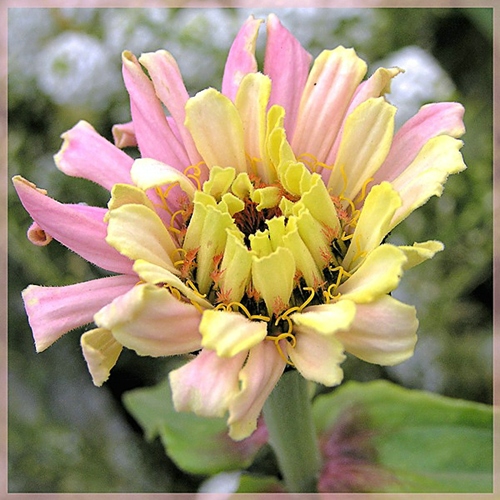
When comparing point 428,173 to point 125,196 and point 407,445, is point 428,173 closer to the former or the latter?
point 125,196

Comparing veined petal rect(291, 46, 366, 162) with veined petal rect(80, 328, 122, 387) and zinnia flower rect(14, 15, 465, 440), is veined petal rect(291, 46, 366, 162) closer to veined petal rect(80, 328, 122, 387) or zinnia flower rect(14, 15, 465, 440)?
zinnia flower rect(14, 15, 465, 440)

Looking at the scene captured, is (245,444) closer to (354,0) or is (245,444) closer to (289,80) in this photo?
(289,80)

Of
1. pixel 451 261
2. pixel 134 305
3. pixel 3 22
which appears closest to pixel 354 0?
pixel 451 261

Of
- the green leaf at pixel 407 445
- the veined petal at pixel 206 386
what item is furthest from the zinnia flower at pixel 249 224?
the green leaf at pixel 407 445

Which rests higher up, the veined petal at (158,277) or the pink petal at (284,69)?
the pink petal at (284,69)

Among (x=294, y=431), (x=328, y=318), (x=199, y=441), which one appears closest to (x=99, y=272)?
(x=199, y=441)

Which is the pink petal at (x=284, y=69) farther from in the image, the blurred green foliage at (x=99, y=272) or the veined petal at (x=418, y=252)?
the blurred green foliage at (x=99, y=272)
